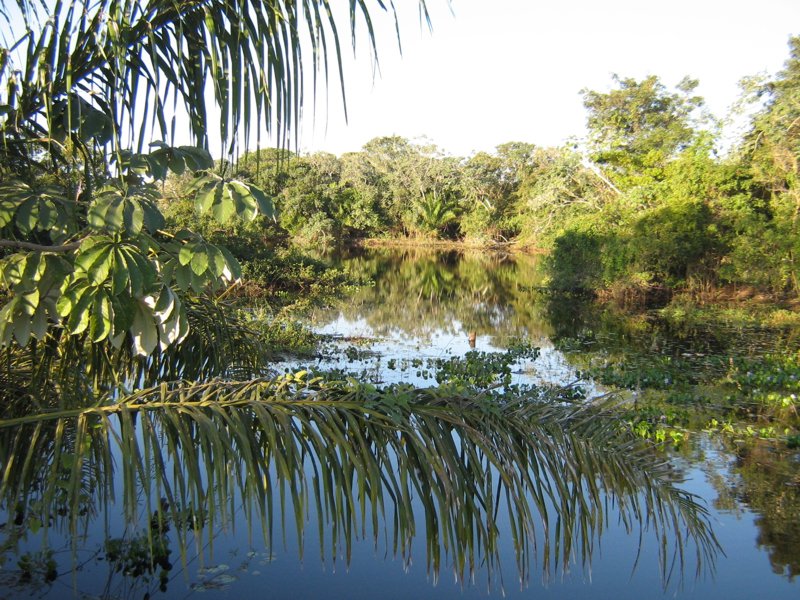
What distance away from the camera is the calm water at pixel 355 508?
1879mm

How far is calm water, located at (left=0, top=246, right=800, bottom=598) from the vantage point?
1.88m

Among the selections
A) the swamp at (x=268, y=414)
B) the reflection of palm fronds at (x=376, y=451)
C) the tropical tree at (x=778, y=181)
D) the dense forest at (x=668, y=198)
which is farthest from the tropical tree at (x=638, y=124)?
the reflection of palm fronds at (x=376, y=451)

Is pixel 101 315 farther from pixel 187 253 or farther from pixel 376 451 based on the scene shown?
pixel 376 451

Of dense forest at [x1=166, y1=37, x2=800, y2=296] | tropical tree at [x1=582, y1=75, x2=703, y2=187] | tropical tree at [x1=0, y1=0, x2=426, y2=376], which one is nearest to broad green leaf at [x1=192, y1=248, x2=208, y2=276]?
tropical tree at [x1=0, y1=0, x2=426, y2=376]

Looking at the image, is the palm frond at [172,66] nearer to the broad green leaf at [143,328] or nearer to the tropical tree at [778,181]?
the broad green leaf at [143,328]

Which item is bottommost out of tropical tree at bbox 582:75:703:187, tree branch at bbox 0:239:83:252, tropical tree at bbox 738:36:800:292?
tree branch at bbox 0:239:83:252

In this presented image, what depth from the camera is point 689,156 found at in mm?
17469

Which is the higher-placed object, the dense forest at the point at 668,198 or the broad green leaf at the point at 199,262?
the dense forest at the point at 668,198

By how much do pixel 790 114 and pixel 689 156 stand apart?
2417mm

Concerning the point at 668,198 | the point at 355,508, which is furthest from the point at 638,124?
the point at 355,508

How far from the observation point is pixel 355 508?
2.54m

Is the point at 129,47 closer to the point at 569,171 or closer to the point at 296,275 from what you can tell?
the point at 296,275

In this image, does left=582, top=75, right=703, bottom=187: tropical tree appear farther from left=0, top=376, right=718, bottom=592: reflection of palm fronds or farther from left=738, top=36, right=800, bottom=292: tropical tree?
left=0, top=376, right=718, bottom=592: reflection of palm fronds

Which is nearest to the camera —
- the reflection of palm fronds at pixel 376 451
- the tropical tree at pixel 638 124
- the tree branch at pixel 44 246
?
the reflection of palm fronds at pixel 376 451
